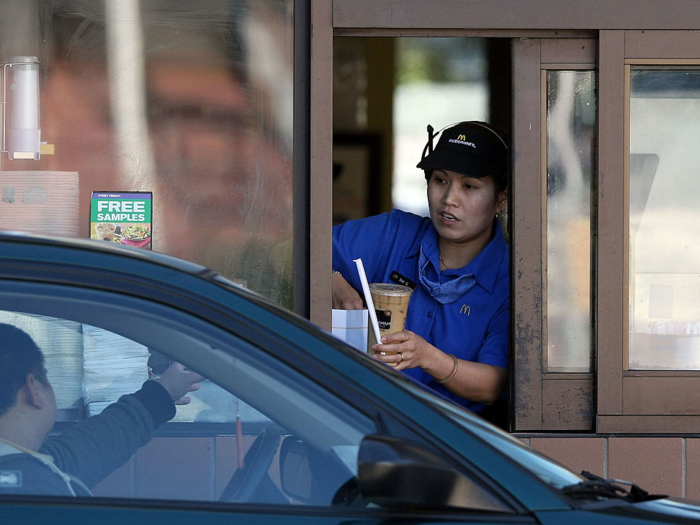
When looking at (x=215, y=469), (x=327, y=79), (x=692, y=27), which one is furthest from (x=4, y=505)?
(x=692, y=27)

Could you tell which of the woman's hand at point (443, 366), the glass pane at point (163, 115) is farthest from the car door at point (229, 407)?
the glass pane at point (163, 115)

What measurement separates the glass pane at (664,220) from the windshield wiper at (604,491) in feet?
8.06

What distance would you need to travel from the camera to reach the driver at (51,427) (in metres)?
1.69

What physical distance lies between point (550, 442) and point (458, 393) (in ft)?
1.92

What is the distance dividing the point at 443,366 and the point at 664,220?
138cm

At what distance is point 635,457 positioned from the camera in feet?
13.9

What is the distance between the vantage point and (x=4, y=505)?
1625mm

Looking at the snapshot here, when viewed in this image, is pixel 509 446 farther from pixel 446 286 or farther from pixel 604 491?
pixel 446 286

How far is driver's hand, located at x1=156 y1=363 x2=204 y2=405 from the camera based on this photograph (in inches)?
68.4

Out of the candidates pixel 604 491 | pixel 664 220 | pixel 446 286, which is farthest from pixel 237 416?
pixel 664 220

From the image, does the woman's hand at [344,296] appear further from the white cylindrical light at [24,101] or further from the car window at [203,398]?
the car window at [203,398]

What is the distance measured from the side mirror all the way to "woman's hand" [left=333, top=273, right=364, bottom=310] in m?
2.33

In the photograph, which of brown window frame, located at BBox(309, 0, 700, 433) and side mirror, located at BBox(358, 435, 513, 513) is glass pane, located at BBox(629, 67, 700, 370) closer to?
brown window frame, located at BBox(309, 0, 700, 433)

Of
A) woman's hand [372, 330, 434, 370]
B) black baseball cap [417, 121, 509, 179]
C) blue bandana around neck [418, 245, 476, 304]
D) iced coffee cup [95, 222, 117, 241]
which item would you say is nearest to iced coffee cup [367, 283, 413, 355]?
woman's hand [372, 330, 434, 370]
